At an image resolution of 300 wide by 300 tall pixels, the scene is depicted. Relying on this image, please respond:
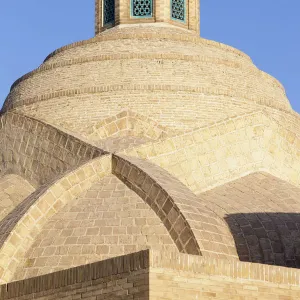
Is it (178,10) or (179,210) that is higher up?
(178,10)

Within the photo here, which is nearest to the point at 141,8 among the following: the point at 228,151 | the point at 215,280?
the point at 228,151

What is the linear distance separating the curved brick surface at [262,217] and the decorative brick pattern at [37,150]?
207 centimetres

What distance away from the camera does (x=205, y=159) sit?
14.0 meters

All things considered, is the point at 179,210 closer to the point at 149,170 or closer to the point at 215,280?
the point at 149,170

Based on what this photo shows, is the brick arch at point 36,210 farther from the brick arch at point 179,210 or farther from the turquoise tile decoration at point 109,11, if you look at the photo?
the turquoise tile decoration at point 109,11

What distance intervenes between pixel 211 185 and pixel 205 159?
1.50 ft

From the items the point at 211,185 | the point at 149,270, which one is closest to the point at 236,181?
the point at 211,185

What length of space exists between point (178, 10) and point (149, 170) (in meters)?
6.94

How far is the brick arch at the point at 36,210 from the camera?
11438mm

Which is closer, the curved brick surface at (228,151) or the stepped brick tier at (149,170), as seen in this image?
the stepped brick tier at (149,170)

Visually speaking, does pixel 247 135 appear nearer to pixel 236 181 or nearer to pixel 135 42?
pixel 236 181

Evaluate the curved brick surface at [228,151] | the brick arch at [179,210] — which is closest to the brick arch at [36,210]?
the brick arch at [179,210]

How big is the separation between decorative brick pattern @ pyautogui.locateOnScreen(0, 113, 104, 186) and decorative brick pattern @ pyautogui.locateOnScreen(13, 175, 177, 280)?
1402 millimetres

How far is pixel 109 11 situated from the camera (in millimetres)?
18812
